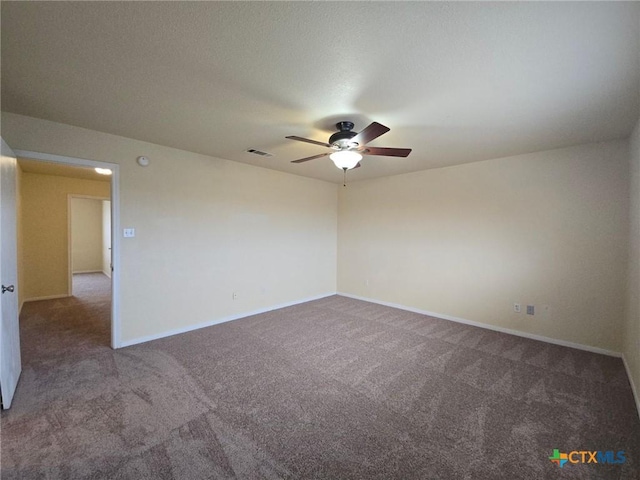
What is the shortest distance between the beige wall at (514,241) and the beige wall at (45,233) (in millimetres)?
6517

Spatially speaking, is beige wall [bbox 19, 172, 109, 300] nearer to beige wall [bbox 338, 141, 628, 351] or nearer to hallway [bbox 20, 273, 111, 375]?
hallway [bbox 20, 273, 111, 375]

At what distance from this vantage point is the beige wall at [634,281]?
7.82ft

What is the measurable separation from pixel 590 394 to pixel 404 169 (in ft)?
11.5

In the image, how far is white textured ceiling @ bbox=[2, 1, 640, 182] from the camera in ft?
4.48

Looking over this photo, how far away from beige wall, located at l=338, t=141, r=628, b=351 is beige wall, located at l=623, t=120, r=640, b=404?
27 centimetres

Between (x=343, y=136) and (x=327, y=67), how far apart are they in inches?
32.2

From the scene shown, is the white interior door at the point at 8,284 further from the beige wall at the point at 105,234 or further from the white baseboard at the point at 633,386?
the beige wall at the point at 105,234

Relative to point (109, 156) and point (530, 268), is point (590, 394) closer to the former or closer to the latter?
point (530, 268)

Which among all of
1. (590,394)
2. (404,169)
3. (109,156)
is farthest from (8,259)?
(590,394)

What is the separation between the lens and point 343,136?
2.57 meters

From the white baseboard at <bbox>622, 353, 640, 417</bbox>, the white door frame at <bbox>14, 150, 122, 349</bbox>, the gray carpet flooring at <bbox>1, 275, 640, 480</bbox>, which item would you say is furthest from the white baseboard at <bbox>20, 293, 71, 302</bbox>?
the white baseboard at <bbox>622, 353, 640, 417</bbox>

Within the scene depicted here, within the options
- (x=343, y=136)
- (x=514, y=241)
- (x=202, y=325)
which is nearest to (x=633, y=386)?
(x=514, y=241)

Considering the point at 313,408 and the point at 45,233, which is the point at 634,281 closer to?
the point at 313,408

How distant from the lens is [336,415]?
2102 millimetres
